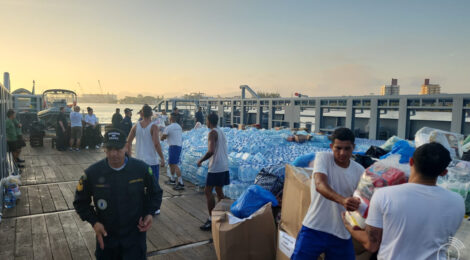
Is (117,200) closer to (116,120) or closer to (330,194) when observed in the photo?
(330,194)

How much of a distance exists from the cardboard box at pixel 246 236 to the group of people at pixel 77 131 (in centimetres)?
1126

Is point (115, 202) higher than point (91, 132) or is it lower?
higher

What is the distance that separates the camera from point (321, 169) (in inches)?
104

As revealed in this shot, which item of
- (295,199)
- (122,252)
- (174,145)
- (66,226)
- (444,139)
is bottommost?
(66,226)

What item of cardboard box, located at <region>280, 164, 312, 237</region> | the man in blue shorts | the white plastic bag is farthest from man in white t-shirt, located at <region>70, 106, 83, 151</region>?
the white plastic bag

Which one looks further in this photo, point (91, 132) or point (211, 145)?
point (91, 132)

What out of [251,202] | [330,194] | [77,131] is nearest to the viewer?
[330,194]

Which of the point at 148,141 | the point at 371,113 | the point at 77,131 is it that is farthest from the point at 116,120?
the point at 371,113

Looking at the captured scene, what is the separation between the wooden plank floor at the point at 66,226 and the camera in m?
4.27

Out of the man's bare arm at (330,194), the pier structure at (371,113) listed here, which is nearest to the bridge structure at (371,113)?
the pier structure at (371,113)

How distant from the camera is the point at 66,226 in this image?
517 cm

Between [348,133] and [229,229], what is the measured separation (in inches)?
72.1

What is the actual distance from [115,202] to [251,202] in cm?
188

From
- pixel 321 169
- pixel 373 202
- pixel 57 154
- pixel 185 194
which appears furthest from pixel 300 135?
pixel 57 154
